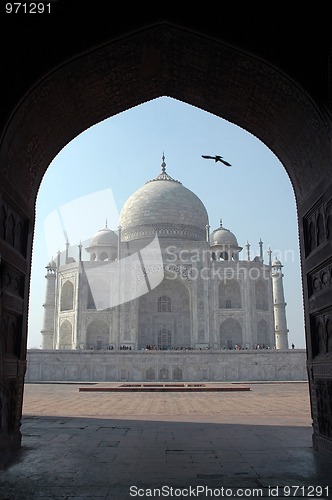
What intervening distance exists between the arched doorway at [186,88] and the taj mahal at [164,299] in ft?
93.7

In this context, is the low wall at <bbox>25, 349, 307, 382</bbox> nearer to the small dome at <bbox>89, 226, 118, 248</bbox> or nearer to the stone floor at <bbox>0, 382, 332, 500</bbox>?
the stone floor at <bbox>0, 382, 332, 500</bbox>

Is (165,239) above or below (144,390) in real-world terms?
above

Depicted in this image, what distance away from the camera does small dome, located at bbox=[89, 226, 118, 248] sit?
137 feet

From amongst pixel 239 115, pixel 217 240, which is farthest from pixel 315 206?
pixel 217 240

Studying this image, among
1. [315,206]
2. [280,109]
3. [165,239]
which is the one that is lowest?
[315,206]

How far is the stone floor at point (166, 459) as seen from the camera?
4.16m

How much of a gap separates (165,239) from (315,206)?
31851mm

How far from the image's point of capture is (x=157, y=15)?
19.1ft

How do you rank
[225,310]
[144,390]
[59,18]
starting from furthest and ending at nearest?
1. [225,310]
2. [144,390]
3. [59,18]

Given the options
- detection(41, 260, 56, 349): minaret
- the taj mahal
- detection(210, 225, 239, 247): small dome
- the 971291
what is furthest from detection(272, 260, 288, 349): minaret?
the 971291

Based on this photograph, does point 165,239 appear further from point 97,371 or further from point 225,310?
point 97,371

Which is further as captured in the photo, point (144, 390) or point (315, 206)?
point (144, 390)

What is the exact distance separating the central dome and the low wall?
50.6 ft

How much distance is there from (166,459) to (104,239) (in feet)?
122
